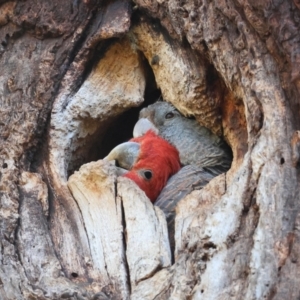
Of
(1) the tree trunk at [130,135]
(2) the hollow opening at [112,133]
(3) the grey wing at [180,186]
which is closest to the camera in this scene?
(1) the tree trunk at [130,135]

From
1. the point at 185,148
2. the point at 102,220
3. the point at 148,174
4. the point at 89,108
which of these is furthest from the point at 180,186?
the point at 89,108

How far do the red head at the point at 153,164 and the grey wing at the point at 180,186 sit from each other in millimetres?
45

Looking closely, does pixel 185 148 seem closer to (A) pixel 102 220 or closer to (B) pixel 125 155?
(B) pixel 125 155

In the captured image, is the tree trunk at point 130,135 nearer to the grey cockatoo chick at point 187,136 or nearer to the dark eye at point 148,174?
the grey cockatoo chick at point 187,136

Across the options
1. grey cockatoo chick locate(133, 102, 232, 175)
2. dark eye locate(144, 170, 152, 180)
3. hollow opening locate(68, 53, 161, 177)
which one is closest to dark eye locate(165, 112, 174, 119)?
grey cockatoo chick locate(133, 102, 232, 175)

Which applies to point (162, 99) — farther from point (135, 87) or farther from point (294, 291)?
point (294, 291)

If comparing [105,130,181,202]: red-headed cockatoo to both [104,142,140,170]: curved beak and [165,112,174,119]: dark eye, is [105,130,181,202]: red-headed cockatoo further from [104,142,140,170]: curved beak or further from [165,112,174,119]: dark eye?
[165,112,174,119]: dark eye

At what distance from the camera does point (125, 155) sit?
9.98 ft

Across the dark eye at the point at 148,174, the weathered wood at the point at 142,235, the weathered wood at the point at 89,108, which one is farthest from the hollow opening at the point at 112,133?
the weathered wood at the point at 142,235

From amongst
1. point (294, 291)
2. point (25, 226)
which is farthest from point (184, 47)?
point (294, 291)

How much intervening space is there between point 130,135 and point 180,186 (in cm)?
84

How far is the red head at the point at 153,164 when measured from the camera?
115 inches

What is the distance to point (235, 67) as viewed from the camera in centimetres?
253

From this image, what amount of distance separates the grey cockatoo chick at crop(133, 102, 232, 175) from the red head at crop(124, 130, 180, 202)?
0.04 metres
